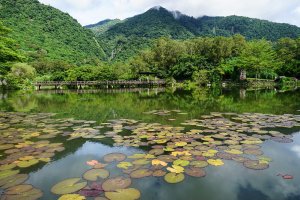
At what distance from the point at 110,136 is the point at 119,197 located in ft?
11.4

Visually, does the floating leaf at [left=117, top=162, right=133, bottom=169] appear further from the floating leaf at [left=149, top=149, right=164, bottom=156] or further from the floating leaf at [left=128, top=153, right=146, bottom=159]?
the floating leaf at [left=149, top=149, right=164, bottom=156]

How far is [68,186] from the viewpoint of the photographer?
387cm

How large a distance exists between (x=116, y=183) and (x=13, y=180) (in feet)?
5.57

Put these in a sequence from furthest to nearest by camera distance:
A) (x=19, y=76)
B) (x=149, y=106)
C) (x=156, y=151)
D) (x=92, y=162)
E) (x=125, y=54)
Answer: (x=125, y=54) < (x=19, y=76) < (x=149, y=106) < (x=156, y=151) < (x=92, y=162)

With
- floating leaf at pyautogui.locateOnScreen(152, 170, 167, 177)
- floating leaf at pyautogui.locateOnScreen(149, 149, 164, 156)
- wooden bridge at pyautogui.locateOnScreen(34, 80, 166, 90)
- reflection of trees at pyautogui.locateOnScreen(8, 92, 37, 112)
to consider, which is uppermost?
wooden bridge at pyautogui.locateOnScreen(34, 80, 166, 90)

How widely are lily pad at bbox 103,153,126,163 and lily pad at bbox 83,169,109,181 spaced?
22.9 inches

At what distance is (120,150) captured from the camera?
5707 millimetres

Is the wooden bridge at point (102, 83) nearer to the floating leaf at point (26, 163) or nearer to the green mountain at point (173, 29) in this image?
the floating leaf at point (26, 163)

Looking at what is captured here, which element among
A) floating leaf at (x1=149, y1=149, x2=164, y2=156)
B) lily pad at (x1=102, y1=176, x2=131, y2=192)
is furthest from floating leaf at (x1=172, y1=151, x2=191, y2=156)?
lily pad at (x1=102, y1=176, x2=131, y2=192)

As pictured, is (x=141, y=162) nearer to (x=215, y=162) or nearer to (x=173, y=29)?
(x=215, y=162)

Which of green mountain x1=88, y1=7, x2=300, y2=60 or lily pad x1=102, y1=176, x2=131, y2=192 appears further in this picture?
green mountain x1=88, y1=7, x2=300, y2=60

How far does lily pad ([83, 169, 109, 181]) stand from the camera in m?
4.15

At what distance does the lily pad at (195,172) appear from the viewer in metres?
4.27

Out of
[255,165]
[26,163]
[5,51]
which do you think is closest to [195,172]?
[255,165]
